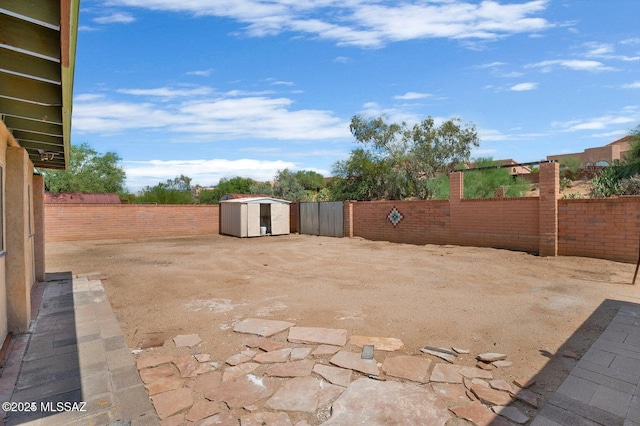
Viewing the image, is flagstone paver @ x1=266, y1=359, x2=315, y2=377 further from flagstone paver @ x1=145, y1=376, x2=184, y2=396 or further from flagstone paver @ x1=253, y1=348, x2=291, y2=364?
flagstone paver @ x1=145, y1=376, x2=184, y2=396

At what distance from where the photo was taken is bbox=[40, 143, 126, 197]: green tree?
1156 inches

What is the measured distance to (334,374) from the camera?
10.2 ft

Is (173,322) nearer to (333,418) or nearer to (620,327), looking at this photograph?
(333,418)

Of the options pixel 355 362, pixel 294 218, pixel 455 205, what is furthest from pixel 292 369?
A: pixel 294 218

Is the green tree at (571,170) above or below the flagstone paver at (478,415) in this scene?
above

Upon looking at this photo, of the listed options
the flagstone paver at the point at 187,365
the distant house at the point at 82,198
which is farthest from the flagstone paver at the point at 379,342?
the distant house at the point at 82,198

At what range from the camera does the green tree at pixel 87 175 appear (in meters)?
29.4

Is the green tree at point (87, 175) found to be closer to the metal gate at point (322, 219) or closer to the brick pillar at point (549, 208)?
the metal gate at point (322, 219)

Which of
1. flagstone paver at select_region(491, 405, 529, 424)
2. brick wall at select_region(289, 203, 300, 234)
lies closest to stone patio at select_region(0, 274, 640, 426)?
flagstone paver at select_region(491, 405, 529, 424)

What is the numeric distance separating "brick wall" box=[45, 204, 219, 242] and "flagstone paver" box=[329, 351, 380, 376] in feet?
A: 54.2

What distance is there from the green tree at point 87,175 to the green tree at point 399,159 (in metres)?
21.9

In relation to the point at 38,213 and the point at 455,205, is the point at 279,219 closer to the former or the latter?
the point at 455,205

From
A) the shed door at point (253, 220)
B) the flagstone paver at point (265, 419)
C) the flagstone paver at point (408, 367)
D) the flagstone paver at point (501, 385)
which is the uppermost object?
the shed door at point (253, 220)

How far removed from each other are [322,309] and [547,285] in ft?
14.1
